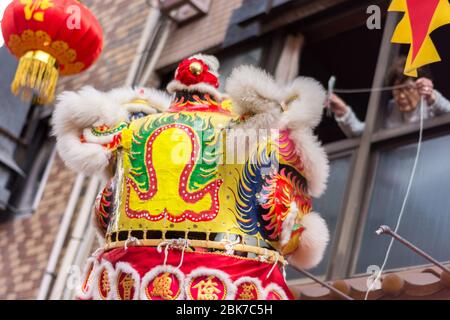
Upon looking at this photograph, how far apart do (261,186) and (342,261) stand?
1.52m

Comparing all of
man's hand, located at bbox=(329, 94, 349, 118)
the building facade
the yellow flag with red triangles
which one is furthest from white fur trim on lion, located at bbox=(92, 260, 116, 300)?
man's hand, located at bbox=(329, 94, 349, 118)

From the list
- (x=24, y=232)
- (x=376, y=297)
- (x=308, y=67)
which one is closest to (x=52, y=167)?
(x=24, y=232)

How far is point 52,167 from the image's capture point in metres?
6.54

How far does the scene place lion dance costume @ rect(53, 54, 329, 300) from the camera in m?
3.02

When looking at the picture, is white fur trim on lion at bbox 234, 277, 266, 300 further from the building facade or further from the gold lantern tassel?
the gold lantern tassel

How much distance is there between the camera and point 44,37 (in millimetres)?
4840

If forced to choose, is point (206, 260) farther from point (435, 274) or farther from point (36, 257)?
point (36, 257)

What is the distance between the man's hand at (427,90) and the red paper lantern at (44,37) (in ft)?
5.73

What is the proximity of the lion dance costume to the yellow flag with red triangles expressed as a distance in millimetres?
332

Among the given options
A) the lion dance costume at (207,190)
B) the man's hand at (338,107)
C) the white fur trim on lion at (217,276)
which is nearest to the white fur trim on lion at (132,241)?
the lion dance costume at (207,190)

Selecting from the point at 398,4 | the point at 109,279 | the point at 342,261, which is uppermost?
the point at 398,4

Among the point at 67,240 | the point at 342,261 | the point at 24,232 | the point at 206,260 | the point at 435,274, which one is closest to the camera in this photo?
the point at 206,260

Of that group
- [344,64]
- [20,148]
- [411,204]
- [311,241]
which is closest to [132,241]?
[311,241]

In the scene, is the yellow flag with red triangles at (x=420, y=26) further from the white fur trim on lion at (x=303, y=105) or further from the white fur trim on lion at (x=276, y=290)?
the white fur trim on lion at (x=276, y=290)
